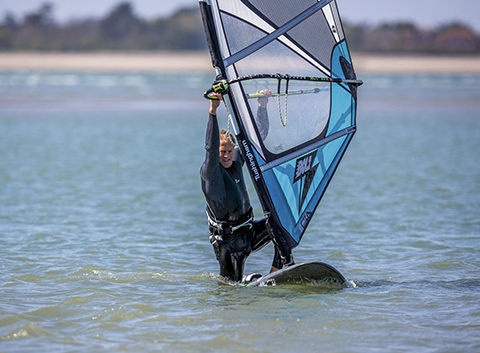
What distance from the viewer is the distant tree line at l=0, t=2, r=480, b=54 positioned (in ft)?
313

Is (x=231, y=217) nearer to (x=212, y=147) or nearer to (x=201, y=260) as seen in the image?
(x=212, y=147)

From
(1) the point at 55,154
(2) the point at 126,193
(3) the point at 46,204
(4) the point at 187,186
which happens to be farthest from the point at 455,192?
(1) the point at 55,154

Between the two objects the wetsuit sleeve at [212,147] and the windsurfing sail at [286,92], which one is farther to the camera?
the windsurfing sail at [286,92]

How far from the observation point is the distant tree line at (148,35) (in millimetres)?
95250

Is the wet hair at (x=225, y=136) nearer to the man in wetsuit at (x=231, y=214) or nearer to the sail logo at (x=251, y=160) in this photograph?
the man in wetsuit at (x=231, y=214)

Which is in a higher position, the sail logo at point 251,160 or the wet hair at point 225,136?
the wet hair at point 225,136

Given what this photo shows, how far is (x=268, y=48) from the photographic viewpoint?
5844 mm

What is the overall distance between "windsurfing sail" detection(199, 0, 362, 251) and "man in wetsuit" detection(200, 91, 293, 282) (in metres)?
0.20

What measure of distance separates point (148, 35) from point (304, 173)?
103211mm

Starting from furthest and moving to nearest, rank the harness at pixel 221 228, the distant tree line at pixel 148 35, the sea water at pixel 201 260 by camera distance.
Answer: the distant tree line at pixel 148 35, the harness at pixel 221 228, the sea water at pixel 201 260

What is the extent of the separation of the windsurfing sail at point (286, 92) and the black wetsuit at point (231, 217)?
204 millimetres

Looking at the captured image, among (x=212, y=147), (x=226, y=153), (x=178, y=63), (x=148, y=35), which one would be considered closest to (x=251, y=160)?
(x=226, y=153)

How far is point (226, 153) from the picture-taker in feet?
18.8

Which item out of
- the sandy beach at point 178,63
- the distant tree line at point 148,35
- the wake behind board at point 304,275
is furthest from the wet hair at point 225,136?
the distant tree line at point 148,35
